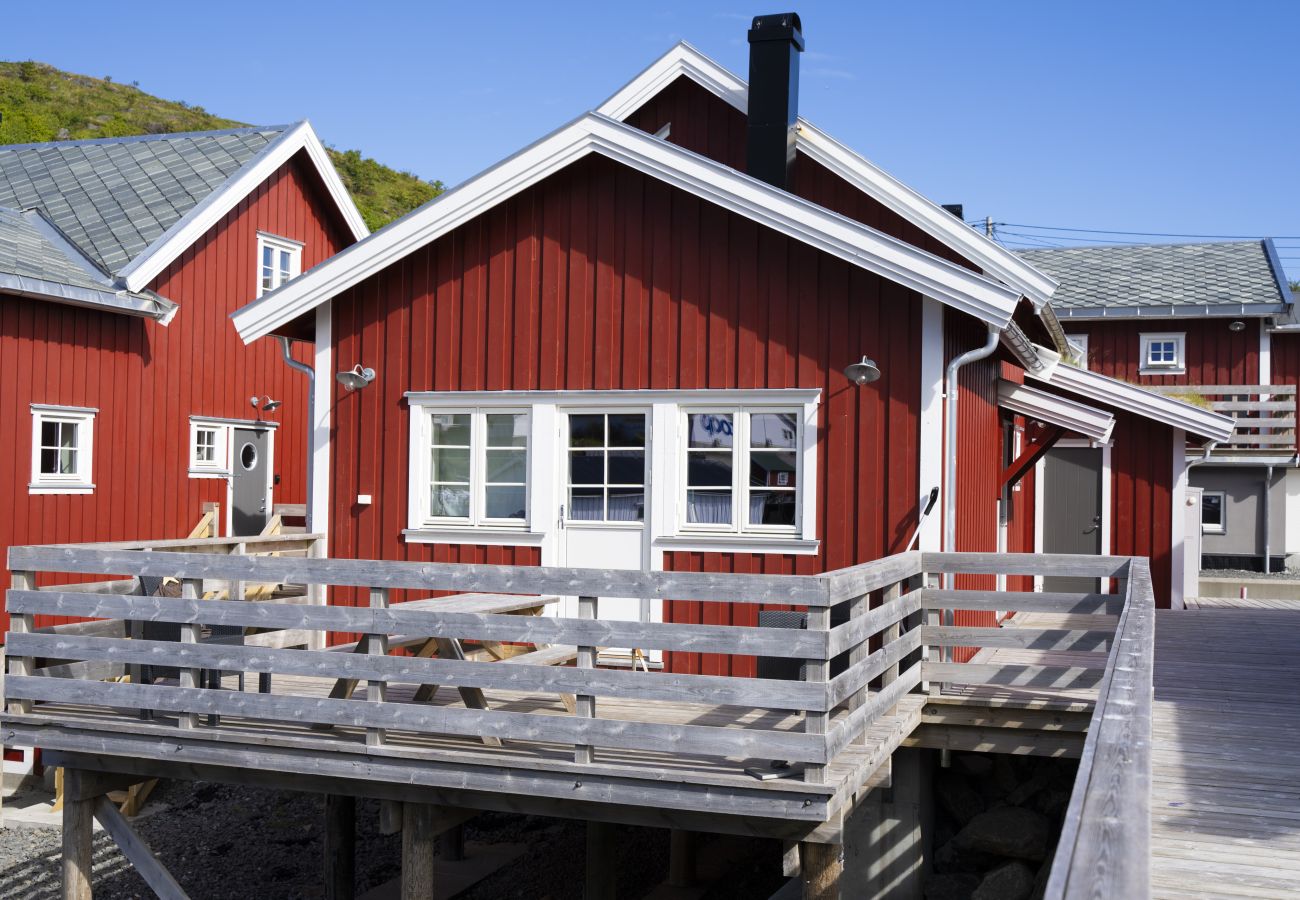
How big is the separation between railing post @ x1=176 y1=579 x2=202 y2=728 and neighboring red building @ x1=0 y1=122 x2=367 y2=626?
7.59 metres

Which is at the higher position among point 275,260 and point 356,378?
point 275,260

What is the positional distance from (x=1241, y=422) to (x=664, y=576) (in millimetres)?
19716

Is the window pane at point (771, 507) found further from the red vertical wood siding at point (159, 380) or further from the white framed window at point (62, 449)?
the white framed window at point (62, 449)

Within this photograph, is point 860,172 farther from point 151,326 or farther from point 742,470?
point 151,326

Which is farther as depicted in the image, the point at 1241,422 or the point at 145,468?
the point at 1241,422

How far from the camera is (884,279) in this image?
9.49 meters

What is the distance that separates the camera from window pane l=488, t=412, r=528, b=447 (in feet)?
34.0

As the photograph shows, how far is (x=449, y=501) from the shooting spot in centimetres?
1055

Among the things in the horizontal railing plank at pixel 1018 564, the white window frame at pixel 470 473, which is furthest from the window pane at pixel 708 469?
the horizontal railing plank at pixel 1018 564

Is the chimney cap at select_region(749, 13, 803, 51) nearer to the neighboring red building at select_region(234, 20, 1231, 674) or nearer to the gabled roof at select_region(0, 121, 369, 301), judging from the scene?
the neighboring red building at select_region(234, 20, 1231, 674)

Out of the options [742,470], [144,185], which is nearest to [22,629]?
[742,470]

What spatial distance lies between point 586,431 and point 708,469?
3.48 ft

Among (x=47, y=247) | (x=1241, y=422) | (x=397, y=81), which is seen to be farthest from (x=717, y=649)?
(x=397, y=81)

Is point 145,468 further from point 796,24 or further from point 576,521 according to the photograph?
point 796,24
